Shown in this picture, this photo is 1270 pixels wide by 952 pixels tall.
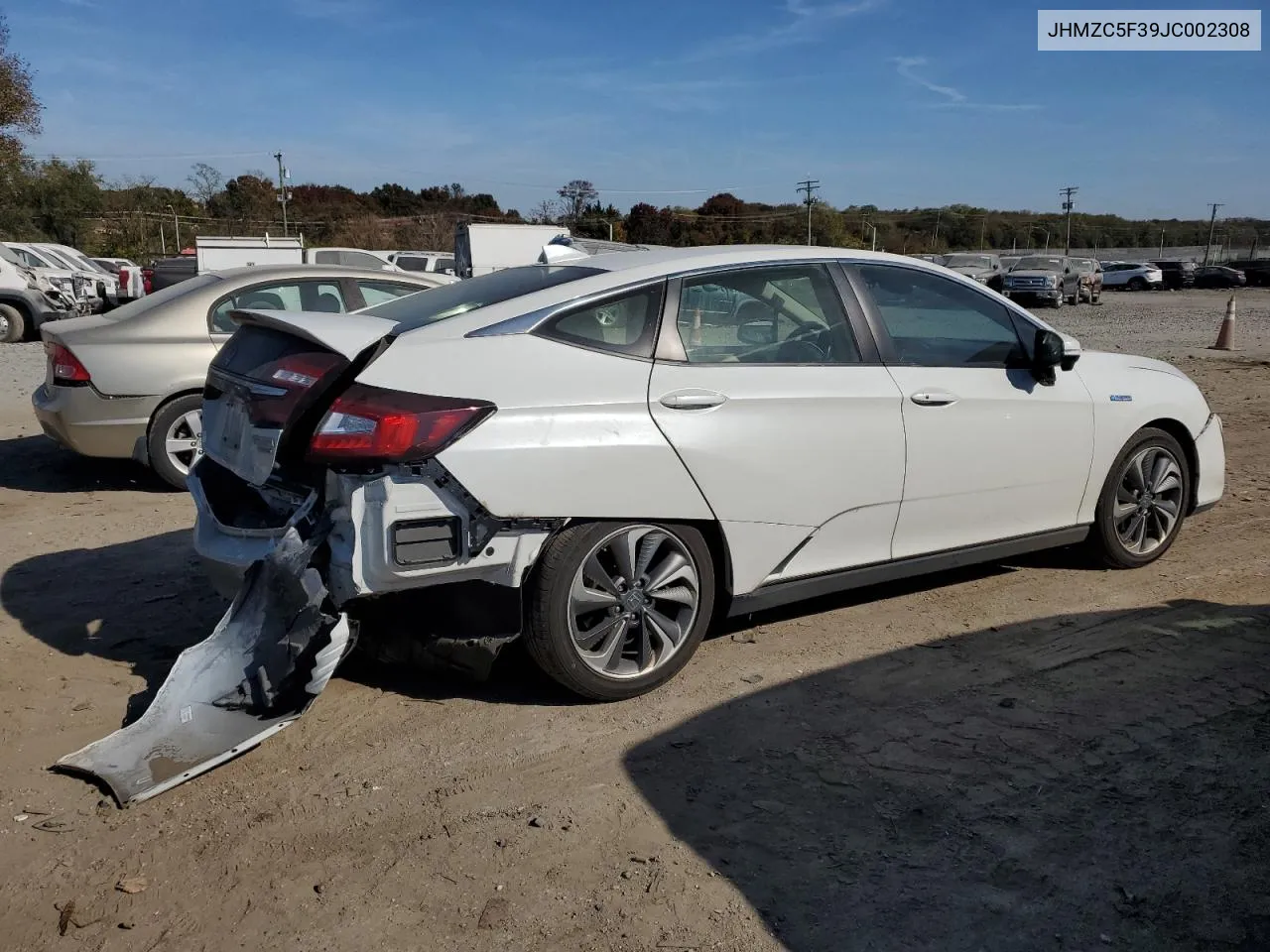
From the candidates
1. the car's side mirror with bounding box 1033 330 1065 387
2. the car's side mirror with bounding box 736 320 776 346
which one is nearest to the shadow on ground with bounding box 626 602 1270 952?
the car's side mirror with bounding box 1033 330 1065 387

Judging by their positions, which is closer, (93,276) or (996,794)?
(996,794)

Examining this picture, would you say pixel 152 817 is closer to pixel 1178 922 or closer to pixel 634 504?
pixel 634 504

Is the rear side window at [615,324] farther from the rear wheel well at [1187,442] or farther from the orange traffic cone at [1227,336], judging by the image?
the orange traffic cone at [1227,336]

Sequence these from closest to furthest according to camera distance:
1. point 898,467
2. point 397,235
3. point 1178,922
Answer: point 1178,922 < point 898,467 < point 397,235

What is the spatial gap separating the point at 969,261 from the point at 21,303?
32.4 m

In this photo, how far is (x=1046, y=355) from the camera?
4785 mm

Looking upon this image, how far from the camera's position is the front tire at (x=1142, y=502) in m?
5.30

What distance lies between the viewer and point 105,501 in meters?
6.98

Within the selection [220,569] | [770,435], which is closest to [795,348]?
[770,435]

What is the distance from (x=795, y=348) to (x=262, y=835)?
2615 mm

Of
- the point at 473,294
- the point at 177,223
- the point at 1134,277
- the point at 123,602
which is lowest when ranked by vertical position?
the point at 123,602

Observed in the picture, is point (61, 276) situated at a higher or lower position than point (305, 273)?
lower

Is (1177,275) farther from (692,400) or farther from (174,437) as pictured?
(692,400)

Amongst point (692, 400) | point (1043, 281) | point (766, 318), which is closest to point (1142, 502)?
point (766, 318)
